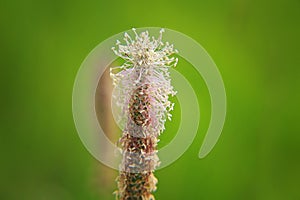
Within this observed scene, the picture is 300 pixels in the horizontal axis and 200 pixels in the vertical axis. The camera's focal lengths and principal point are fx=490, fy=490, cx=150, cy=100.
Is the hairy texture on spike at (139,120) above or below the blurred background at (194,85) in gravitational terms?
below

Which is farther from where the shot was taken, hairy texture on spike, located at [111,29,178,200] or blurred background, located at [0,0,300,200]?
blurred background, located at [0,0,300,200]

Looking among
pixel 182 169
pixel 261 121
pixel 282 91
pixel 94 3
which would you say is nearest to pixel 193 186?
pixel 182 169

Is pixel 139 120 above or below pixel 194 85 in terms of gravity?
below

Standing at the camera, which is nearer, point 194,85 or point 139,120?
point 139,120

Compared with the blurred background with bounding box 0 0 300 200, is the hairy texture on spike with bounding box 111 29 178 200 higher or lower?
lower

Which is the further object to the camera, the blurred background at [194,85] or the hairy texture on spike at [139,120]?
the blurred background at [194,85]
